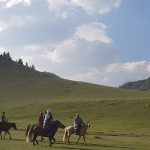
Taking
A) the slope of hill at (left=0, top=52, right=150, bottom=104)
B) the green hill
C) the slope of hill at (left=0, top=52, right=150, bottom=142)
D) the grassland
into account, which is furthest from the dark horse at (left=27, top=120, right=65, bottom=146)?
the slope of hill at (left=0, top=52, right=150, bottom=104)

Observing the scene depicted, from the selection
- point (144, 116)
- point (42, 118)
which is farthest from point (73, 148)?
point (144, 116)

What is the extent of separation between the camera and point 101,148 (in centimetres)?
3666

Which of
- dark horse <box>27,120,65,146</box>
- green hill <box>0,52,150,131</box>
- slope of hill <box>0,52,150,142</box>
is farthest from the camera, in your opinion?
green hill <box>0,52,150,131</box>

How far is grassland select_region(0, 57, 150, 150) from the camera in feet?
142

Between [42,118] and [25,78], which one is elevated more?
[25,78]

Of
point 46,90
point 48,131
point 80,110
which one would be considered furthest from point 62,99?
point 48,131

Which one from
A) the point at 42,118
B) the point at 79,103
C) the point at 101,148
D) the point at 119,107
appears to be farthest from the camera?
the point at 79,103

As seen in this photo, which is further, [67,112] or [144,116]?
[67,112]

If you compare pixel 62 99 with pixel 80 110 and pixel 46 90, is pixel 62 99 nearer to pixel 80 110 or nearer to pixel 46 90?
pixel 46 90

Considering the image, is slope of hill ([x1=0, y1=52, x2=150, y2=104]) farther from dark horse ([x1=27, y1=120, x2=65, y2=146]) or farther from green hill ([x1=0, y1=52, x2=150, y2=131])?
dark horse ([x1=27, y1=120, x2=65, y2=146])

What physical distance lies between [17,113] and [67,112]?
14.3 m

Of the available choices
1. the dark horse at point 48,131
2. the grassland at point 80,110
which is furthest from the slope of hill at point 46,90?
the dark horse at point 48,131

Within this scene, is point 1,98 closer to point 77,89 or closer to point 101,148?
point 77,89

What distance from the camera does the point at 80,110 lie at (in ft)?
350
